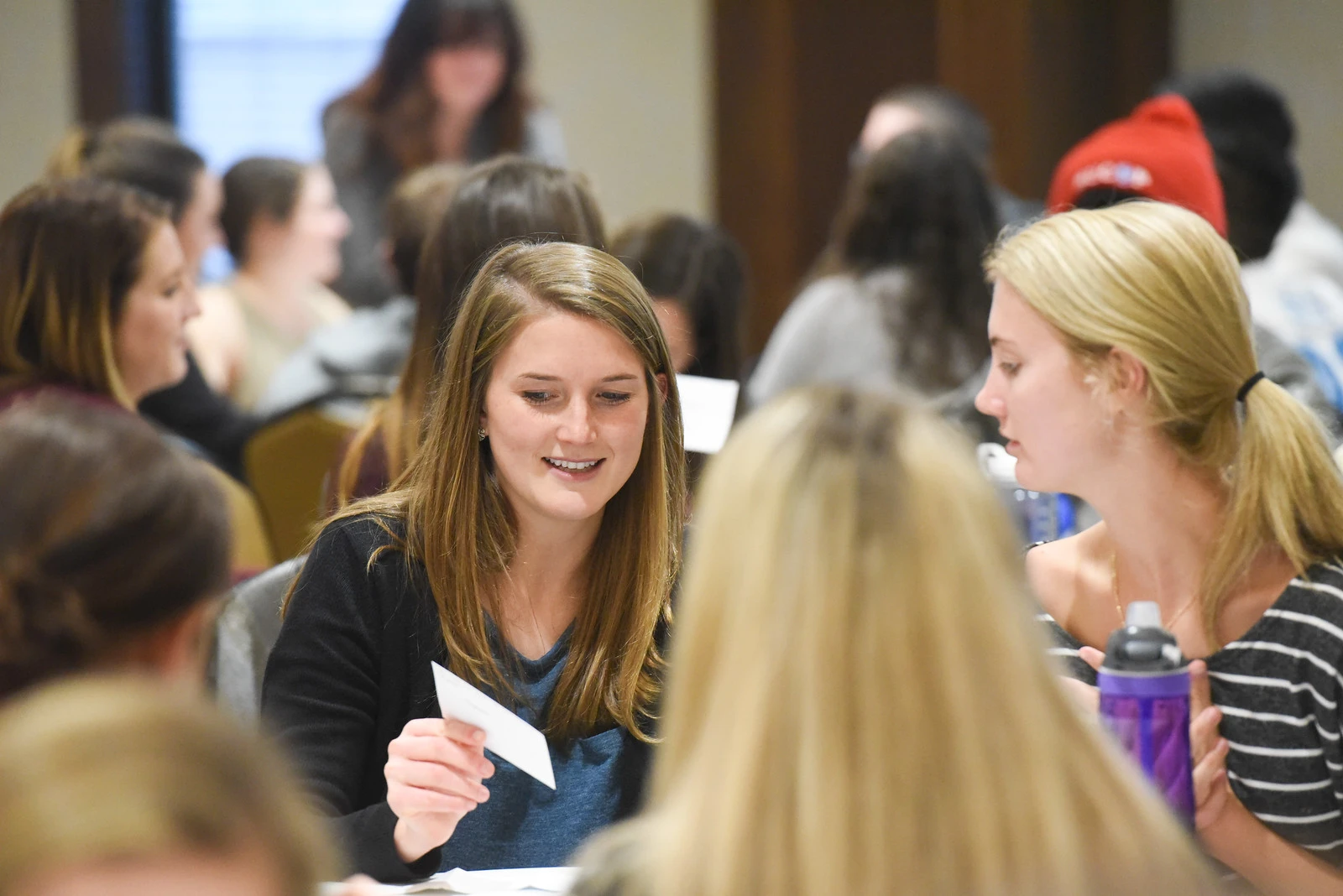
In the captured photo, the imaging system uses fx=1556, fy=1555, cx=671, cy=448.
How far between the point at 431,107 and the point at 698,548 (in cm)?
394

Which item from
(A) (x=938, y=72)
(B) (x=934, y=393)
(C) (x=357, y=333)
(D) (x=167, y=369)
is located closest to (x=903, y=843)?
(D) (x=167, y=369)

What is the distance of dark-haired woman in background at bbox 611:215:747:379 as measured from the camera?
317 centimetres

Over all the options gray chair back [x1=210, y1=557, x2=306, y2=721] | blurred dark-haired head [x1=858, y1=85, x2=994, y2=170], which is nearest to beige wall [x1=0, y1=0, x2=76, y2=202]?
blurred dark-haired head [x1=858, y1=85, x2=994, y2=170]

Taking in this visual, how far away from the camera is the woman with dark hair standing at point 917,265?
12.0ft

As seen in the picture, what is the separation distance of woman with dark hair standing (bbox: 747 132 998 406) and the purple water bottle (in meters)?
2.09

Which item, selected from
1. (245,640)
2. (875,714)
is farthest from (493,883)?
(875,714)

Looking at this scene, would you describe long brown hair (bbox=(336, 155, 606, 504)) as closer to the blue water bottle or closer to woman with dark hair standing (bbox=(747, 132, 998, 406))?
the blue water bottle

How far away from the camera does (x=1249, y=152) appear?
3.52 meters

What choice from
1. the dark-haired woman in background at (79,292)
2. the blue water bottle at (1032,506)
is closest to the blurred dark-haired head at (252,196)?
the dark-haired woman in background at (79,292)

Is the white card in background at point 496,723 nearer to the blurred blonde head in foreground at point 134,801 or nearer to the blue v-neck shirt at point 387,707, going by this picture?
the blue v-neck shirt at point 387,707

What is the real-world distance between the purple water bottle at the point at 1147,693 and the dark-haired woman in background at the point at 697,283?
171 cm

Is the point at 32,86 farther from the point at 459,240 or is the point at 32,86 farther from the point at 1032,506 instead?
the point at 1032,506

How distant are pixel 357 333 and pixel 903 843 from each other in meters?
3.15

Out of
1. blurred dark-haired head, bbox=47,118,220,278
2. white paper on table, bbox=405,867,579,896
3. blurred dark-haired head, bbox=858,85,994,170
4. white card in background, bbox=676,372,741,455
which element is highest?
blurred dark-haired head, bbox=858,85,994,170
